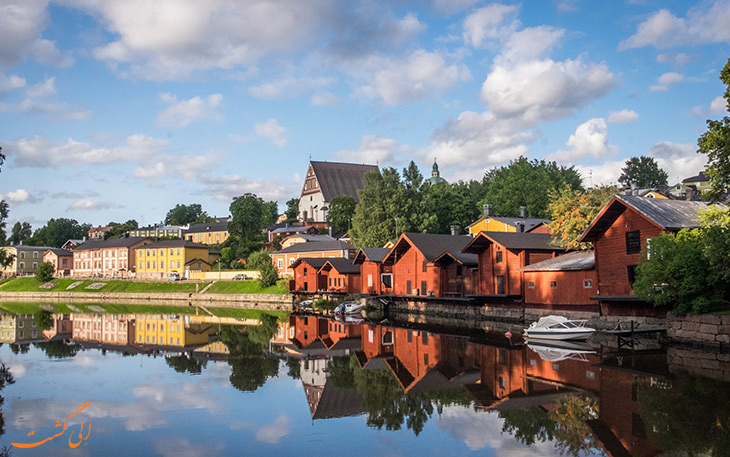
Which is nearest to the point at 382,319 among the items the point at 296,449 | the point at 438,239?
the point at 438,239

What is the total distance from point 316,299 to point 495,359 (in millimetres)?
40157

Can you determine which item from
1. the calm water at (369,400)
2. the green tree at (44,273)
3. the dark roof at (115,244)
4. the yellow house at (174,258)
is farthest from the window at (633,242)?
the dark roof at (115,244)

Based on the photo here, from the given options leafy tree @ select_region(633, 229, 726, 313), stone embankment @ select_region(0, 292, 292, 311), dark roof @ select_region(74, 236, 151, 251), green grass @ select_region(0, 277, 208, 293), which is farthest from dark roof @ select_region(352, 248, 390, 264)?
dark roof @ select_region(74, 236, 151, 251)

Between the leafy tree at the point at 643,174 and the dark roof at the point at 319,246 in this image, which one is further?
the leafy tree at the point at 643,174

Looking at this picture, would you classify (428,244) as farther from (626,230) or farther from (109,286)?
(109,286)

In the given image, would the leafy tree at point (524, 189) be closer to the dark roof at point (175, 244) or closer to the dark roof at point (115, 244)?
the dark roof at point (175, 244)

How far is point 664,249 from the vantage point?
99.2 feet

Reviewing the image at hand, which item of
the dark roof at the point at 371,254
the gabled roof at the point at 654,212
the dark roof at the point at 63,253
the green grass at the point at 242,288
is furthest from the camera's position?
the dark roof at the point at 63,253

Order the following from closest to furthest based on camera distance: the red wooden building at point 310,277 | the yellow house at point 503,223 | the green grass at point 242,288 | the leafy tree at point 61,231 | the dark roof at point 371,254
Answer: the dark roof at point 371,254 → the red wooden building at point 310,277 → the yellow house at point 503,223 → the green grass at point 242,288 → the leafy tree at point 61,231

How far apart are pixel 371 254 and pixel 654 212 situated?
1285 inches

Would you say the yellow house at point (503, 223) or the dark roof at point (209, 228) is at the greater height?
the dark roof at point (209, 228)

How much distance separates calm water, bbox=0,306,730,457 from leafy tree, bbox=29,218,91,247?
15256 cm

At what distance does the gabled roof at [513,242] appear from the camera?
4616 cm

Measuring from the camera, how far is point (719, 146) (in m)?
26.8
